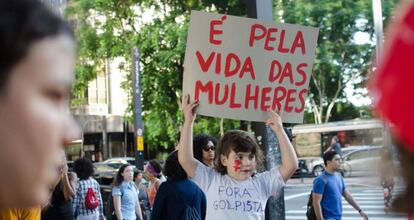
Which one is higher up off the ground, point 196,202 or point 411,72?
point 411,72

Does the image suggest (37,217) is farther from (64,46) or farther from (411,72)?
(411,72)

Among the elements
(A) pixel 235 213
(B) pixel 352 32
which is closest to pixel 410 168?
(A) pixel 235 213

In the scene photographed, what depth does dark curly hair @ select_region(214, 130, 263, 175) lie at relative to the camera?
3.96m

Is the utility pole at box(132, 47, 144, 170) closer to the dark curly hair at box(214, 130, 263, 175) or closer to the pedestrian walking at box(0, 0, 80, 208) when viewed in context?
the dark curly hair at box(214, 130, 263, 175)

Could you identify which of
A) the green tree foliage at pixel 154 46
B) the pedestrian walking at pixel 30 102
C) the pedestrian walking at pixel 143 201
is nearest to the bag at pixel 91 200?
the pedestrian walking at pixel 143 201

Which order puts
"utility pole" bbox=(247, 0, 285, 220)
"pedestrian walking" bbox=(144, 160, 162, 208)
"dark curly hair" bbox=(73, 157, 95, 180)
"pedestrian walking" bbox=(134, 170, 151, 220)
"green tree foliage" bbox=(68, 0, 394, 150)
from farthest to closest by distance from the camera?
1. "green tree foliage" bbox=(68, 0, 394, 150)
2. "pedestrian walking" bbox=(134, 170, 151, 220)
3. "pedestrian walking" bbox=(144, 160, 162, 208)
4. "dark curly hair" bbox=(73, 157, 95, 180)
5. "utility pole" bbox=(247, 0, 285, 220)

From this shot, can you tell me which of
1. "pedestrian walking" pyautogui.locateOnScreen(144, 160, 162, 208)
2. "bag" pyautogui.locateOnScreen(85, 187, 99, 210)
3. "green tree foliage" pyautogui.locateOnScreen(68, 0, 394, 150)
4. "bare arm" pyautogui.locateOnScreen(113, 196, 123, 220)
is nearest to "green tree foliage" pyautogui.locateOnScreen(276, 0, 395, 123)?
"green tree foliage" pyautogui.locateOnScreen(68, 0, 394, 150)

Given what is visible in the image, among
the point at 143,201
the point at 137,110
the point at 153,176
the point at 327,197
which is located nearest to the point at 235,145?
the point at 327,197

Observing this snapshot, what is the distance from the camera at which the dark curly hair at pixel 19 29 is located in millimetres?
844

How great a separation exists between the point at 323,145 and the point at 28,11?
92.7ft

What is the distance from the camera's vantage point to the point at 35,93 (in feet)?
2.81

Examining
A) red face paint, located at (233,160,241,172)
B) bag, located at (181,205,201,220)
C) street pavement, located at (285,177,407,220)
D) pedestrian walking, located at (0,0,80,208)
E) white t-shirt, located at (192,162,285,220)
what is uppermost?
pedestrian walking, located at (0,0,80,208)

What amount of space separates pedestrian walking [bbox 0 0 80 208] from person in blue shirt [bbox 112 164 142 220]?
7.20m

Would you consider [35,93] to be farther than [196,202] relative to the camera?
No
